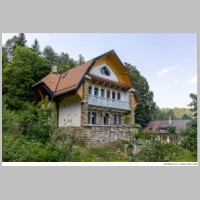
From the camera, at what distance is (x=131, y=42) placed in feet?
24.2

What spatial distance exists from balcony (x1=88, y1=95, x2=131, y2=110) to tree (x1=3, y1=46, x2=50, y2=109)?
3.84 metres

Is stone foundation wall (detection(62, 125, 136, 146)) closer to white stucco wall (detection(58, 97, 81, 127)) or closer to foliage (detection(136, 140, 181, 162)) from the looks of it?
white stucco wall (detection(58, 97, 81, 127))

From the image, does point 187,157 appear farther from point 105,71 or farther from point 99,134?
point 105,71

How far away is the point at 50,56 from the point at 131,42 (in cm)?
1448

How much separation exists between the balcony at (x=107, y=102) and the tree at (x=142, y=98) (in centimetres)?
381

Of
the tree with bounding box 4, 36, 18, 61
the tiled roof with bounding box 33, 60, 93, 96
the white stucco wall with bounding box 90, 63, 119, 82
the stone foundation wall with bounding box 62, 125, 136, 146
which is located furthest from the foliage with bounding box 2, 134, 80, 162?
the tree with bounding box 4, 36, 18, 61

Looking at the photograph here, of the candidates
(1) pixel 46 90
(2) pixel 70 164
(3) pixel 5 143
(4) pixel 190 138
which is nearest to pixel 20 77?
(1) pixel 46 90

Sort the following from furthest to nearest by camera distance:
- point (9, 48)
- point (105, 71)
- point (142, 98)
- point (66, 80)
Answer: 1. point (142, 98)
2. point (9, 48)
3. point (105, 71)
4. point (66, 80)

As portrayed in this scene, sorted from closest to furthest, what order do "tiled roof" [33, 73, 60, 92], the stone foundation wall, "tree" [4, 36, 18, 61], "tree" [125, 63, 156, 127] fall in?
the stone foundation wall → "tiled roof" [33, 73, 60, 92] → "tree" [4, 36, 18, 61] → "tree" [125, 63, 156, 127]

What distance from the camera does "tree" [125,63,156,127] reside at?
1767 cm

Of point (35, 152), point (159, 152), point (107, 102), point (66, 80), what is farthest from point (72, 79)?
point (159, 152)

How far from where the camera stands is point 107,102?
13.4 m

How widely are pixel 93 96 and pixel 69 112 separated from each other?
150cm

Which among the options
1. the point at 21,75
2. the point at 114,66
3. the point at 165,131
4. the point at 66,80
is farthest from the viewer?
the point at 114,66
